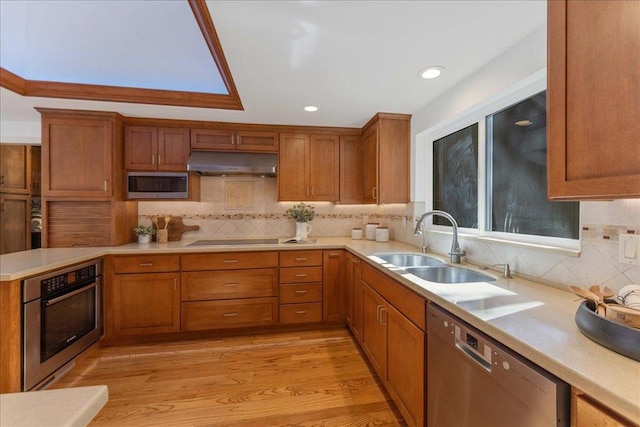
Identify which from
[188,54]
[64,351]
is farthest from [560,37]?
[64,351]

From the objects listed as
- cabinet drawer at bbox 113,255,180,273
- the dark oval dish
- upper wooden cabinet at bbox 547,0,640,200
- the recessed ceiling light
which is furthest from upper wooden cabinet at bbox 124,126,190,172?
the dark oval dish

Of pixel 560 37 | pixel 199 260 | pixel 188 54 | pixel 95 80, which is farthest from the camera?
pixel 199 260

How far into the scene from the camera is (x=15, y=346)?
1.71 meters

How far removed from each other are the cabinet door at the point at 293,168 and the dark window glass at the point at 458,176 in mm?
1401

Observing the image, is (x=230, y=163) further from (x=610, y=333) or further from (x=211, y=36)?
(x=610, y=333)

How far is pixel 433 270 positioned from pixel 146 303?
256cm

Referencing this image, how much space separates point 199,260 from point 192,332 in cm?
73

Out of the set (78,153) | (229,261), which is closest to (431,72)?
(229,261)

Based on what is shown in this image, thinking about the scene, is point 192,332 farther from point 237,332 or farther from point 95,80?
point 95,80

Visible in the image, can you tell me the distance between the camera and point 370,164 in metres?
2.98

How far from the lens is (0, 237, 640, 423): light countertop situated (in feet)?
2.02

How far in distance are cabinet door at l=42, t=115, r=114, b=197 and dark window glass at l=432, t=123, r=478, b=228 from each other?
3.17 metres

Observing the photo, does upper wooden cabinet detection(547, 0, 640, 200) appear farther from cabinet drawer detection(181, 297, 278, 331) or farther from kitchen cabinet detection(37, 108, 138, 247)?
kitchen cabinet detection(37, 108, 138, 247)

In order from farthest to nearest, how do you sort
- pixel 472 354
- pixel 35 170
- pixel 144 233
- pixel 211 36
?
pixel 35 170, pixel 144 233, pixel 211 36, pixel 472 354
